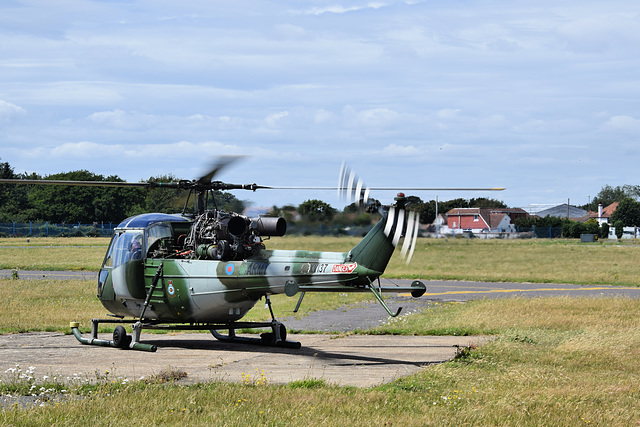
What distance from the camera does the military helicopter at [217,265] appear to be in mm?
15023

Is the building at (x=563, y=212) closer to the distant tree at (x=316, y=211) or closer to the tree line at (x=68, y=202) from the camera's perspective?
the tree line at (x=68, y=202)

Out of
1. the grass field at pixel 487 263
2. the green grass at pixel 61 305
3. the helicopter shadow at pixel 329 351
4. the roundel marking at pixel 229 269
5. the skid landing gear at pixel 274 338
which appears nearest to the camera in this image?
the helicopter shadow at pixel 329 351

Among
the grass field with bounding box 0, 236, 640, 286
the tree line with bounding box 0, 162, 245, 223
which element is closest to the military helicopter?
the grass field with bounding box 0, 236, 640, 286

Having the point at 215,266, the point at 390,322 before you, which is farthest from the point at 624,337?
the point at 215,266

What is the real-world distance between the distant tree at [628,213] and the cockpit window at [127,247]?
4861 inches

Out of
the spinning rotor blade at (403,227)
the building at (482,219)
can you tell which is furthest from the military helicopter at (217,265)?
the building at (482,219)

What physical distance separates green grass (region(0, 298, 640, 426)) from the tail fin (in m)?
2.45

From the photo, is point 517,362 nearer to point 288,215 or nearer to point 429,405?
point 429,405

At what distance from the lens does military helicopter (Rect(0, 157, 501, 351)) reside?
49.3ft

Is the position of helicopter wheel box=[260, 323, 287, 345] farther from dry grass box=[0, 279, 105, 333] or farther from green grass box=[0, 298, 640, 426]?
dry grass box=[0, 279, 105, 333]

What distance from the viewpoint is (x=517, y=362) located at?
15086 mm

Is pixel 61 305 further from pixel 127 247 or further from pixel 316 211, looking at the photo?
pixel 316 211

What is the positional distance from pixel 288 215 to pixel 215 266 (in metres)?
2.11

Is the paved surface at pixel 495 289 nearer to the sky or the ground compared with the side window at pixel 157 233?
nearer to the ground
